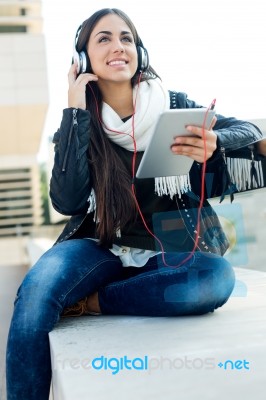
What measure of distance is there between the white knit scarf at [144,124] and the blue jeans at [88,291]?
0.16 m

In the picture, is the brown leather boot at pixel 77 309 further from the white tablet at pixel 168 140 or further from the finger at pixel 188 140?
the finger at pixel 188 140

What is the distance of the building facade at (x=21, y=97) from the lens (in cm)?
2036

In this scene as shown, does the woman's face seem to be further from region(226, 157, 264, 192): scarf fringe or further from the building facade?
the building facade

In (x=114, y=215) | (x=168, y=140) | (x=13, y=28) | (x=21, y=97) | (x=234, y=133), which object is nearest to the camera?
(x=168, y=140)

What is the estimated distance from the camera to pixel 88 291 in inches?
49.8

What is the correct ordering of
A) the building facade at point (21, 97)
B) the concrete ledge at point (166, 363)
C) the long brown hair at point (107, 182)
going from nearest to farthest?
1. the concrete ledge at point (166, 363)
2. the long brown hair at point (107, 182)
3. the building facade at point (21, 97)

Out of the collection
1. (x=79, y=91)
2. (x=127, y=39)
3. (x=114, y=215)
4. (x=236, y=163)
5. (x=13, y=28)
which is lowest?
(x=114, y=215)

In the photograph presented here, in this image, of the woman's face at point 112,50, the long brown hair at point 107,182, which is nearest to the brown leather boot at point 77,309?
the long brown hair at point 107,182

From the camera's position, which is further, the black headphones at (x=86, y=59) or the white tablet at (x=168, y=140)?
the black headphones at (x=86, y=59)

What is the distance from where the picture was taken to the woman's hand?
110cm

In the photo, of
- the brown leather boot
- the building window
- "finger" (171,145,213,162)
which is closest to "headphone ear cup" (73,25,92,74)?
"finger" (171,145,213,162)

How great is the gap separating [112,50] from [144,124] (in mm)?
197

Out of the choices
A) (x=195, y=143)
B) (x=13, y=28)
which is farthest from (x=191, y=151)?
(x=13, y=28)

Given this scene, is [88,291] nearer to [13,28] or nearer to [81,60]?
[81,60]
